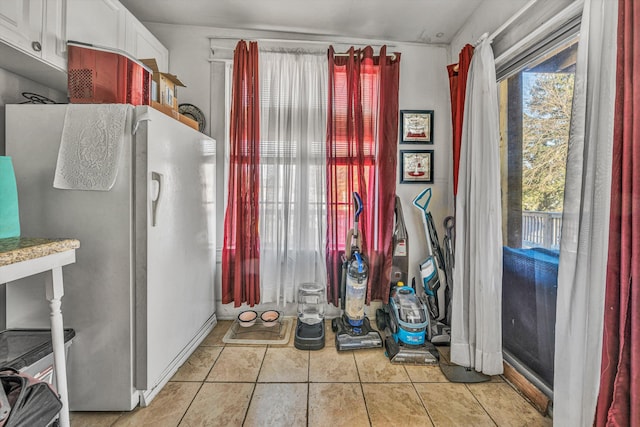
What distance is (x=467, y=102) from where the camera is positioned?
175cm

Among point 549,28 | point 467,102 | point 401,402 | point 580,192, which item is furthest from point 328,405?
point 549,28

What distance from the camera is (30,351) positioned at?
43.4 inches

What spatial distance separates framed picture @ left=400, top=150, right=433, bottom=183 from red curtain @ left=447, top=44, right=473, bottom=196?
0.43m

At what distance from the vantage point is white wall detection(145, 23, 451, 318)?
227 cm

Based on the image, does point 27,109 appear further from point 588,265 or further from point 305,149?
point 588,265

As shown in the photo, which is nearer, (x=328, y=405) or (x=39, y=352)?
(x=39, y=352)

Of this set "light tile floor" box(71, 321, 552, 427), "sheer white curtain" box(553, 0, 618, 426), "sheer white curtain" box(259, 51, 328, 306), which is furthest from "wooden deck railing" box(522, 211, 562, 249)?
"sheer white curtain" box(259, 51, 328, 306)

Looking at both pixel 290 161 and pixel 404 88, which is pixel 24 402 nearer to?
pixel 290 161

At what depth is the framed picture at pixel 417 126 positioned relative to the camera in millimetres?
2375

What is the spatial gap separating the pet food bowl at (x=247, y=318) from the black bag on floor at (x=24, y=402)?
129 centimetres

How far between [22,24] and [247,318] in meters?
2.11

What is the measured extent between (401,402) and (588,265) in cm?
108

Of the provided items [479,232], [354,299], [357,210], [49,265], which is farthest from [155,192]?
[479,232]

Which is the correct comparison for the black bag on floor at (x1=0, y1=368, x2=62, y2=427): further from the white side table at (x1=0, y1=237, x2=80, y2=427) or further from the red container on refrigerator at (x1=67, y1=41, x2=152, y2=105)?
the red container on refrigerator at (x1=67, y1=41, x2=152, y2=105)
